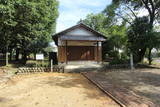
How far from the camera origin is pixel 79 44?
1753 cm

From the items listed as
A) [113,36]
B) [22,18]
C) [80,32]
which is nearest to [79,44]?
[80,32]

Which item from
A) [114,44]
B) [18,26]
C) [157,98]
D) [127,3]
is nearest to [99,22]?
[114,44]

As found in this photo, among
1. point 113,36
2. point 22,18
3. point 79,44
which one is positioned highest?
point 22,18

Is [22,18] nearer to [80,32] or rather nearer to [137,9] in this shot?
[80,32]

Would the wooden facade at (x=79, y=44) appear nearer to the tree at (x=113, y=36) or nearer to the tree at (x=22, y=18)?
the tree at (x=22, y=18)

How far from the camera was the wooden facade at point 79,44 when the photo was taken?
51.9 ft

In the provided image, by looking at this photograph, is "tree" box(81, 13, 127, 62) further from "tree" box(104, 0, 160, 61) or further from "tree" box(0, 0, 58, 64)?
"tree" box(0, 0, 58, 64)

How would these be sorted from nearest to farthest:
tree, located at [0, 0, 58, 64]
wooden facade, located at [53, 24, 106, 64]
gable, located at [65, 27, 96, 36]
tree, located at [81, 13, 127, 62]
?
1. tree, located at [0, 0, 58, 64]
2. wooden facade, located at [53, 24, 106, 64]
3. gable, located at [65, 27, 96, 36]
4. tree, located at [81, 13, 127, 62]

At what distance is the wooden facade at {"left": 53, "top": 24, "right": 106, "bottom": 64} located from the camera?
15813mm

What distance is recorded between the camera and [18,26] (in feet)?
55.5

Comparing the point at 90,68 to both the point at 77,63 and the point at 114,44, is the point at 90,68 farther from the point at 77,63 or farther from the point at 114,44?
the point at 114,44

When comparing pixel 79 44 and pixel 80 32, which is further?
pixel 79 44

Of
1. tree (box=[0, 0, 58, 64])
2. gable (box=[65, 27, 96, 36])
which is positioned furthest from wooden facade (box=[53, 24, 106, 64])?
tree (box=[0, 0, 58, 64])

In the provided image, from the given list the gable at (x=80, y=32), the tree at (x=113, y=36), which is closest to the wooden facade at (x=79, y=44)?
the gable at (x=80, y=32)
